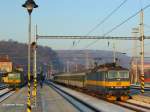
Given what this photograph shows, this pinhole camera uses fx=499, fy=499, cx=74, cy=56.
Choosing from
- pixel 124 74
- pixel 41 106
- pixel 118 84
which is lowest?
pixel 41 106

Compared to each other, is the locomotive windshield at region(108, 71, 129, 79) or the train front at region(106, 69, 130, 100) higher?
the locomotive windshield at region(108, 71, 129, 79)

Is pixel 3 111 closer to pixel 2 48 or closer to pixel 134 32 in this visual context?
pixel 134 32

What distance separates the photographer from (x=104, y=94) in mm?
46188

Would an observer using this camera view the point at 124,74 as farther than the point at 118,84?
Yes

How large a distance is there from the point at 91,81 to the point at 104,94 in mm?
9137

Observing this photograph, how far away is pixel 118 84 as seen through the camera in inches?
1768

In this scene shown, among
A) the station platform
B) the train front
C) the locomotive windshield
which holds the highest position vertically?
the locomotive windshield

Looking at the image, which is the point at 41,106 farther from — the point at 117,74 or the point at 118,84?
the point at 117,74

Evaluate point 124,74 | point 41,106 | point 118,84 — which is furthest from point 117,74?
point 41,106

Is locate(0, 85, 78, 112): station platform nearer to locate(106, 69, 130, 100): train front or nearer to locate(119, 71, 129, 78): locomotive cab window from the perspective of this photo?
locate(106, 69, 130, 100): train front

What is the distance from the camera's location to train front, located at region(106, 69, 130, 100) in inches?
1755

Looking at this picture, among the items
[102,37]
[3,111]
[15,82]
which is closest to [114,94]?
[3,111]

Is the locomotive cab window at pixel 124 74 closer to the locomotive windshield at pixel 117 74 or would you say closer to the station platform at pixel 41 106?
the locomotive windshield at pixel 117 74

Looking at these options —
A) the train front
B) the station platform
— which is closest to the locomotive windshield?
the train front
